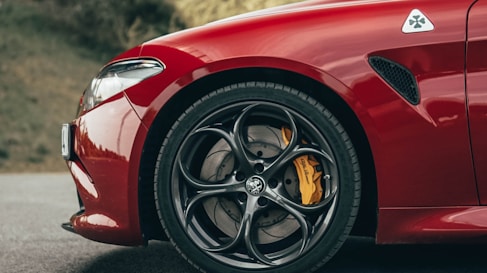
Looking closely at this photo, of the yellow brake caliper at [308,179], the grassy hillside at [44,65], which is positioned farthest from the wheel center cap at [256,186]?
the grassy hillside at [44,65]

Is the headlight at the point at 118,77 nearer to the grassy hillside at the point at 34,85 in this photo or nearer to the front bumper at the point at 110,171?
the front bumper at the point at 110,171

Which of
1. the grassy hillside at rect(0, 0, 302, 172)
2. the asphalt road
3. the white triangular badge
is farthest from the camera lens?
the grassy hillside at rect(0, 0, 302, 172)

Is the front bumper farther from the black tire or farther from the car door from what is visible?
the car door

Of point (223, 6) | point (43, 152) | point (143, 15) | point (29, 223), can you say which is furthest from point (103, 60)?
point (29, 223)

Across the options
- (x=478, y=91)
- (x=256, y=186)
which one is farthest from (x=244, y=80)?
(x=478, y=91)

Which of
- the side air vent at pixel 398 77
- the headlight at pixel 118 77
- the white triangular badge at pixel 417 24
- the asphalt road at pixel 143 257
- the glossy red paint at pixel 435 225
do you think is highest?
the white triangular badge at pixel 417 24

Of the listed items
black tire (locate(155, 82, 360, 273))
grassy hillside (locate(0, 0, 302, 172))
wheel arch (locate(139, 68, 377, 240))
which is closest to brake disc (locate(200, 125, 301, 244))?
black tire (locate(155, 82, 360, 273))

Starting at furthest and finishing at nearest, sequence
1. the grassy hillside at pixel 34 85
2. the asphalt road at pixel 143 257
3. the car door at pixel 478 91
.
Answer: the grassy hillside at pixel 34 85 → the asphalt road at pixel 143 257 → the car door at pixel 478 91

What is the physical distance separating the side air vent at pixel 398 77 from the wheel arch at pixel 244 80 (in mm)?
194

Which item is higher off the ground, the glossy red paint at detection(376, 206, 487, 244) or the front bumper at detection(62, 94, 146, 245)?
the front bumper at detection(62, 94, 146, 245)

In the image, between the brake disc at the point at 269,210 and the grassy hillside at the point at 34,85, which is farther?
the grassy hillside at the point at 34,85

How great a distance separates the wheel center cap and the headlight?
0.56m

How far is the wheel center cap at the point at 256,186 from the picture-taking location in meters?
2.70

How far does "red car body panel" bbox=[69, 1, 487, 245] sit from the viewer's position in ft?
8.39
